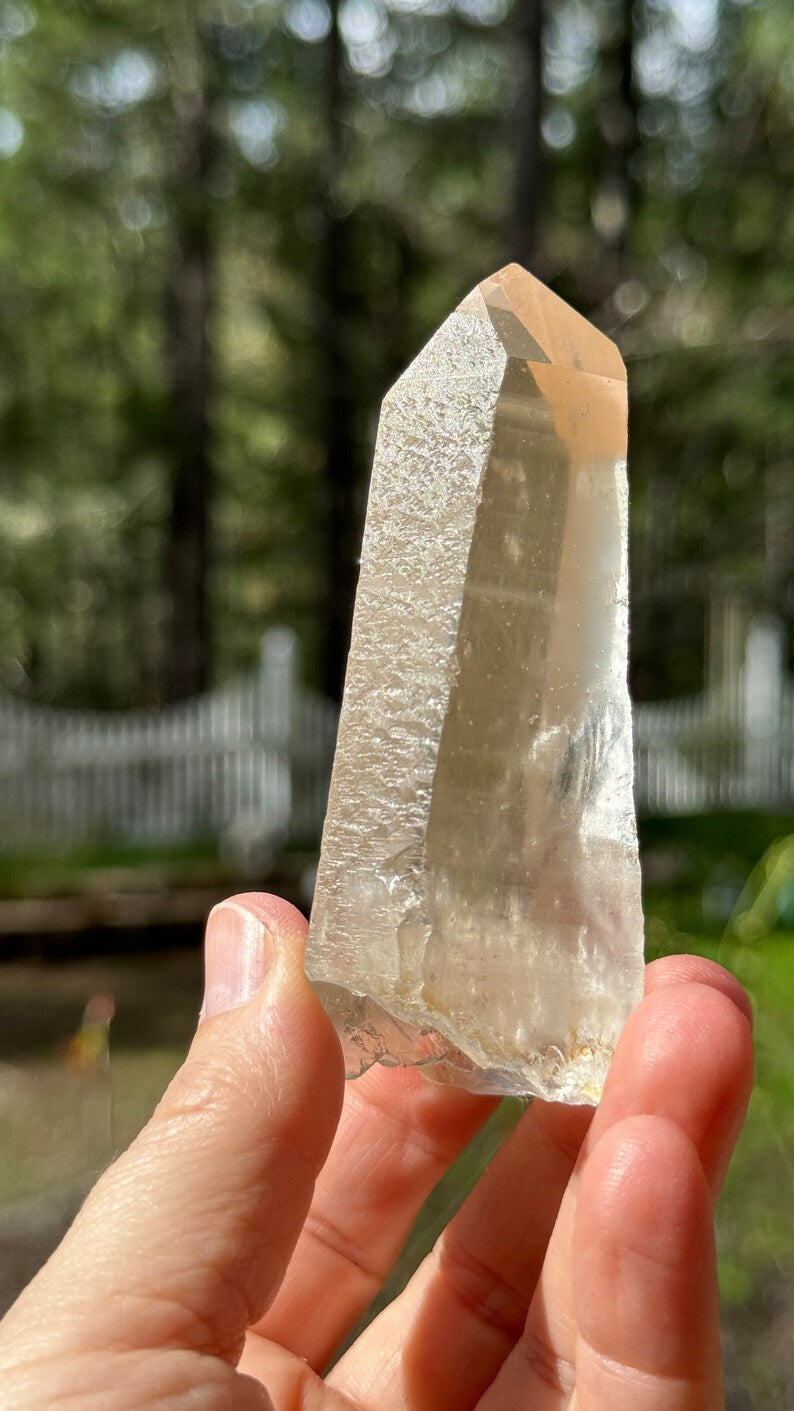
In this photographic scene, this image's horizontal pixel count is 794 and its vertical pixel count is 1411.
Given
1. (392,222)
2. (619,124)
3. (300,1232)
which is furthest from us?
(392,222)

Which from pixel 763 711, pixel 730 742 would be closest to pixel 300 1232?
pixel 730 742

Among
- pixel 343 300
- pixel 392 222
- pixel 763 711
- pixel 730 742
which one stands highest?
pixel 392 222

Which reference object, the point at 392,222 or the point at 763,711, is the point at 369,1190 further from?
the point at 392,222

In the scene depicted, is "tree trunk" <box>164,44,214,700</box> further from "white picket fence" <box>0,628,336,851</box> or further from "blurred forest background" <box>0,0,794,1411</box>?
"white picket fence" <box>0,628,336,851</box>

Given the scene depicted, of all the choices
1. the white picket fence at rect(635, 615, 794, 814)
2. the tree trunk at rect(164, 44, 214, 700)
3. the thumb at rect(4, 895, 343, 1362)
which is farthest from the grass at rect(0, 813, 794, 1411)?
the tree trunk at rect(164, 44, 214, 700)

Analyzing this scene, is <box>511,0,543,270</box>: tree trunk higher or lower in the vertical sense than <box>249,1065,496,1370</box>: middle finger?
higher

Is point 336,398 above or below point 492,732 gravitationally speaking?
above
